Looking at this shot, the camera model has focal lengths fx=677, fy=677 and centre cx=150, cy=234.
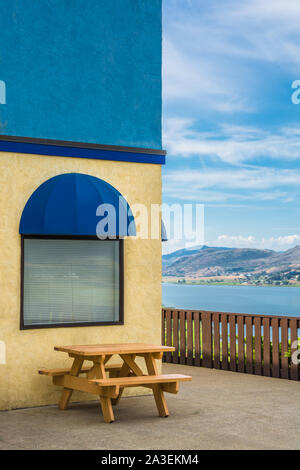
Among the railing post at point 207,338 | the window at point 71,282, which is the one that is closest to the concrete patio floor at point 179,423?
the window at point 71,282

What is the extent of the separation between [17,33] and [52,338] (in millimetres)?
4347

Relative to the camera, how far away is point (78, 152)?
32.9 feet

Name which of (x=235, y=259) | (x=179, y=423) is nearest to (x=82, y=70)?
(x=179, y=423)

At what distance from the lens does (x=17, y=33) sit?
31.3 ft

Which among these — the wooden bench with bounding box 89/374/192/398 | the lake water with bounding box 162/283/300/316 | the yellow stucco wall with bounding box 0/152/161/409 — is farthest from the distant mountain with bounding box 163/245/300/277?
the wooden bench with bounding box 89/374/192/398

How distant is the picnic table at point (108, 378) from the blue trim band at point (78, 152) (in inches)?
110

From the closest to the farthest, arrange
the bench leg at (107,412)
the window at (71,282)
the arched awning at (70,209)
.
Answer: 1. the bench leg at (107,412)
2. the arched awning at (70,209)
3. the window at (71,282)

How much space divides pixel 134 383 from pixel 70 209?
2546 millimetres

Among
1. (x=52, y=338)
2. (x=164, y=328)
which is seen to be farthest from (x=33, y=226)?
(x=164, y=328)

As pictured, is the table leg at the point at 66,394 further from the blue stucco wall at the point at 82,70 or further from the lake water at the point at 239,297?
the lake water at the point at 239,297

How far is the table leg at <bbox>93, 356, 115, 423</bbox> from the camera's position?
8391 mm

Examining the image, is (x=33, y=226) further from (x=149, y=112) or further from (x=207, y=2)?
(x=207, y=2)

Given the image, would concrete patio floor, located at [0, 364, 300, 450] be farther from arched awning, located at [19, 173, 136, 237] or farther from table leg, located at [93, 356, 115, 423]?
arched awning, located at [19, 173, 136, 237]

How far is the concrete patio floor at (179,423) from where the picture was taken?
7348mm
